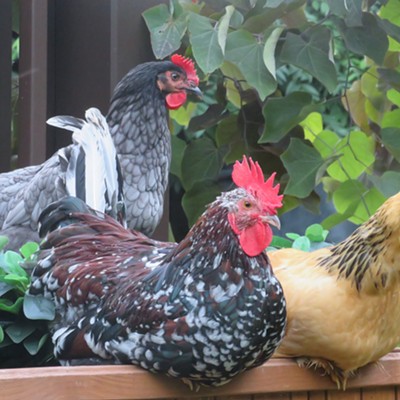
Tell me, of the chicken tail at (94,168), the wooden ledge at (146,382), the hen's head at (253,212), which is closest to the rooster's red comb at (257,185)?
the hen's head at (253,212)

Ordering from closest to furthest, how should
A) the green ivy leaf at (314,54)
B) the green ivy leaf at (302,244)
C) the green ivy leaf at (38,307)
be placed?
the green ivy leaf at (38,307) → the green ivy leaf at (302,244) → the green ivy leaf at (314,54)

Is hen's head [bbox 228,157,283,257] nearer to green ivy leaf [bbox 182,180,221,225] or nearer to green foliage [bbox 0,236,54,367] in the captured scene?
green foliage [bbox 0,236,54,367]

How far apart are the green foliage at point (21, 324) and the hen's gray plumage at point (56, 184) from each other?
0.34 m

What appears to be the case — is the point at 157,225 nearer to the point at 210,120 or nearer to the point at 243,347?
the point at 210,120

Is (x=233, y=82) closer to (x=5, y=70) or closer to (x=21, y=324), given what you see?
(x=5, y=70)

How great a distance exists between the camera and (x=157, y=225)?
305 cm

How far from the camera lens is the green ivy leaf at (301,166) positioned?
308 cm

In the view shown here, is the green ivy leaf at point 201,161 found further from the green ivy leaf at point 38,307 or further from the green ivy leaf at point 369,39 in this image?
the green ivy leaf at point 38,307

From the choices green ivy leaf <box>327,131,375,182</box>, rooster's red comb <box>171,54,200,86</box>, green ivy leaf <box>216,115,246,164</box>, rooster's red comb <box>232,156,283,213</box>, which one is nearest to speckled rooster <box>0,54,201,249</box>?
rooster's red comb <box>171,54,200,86</box>

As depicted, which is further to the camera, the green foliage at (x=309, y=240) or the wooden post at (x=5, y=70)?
the wooden post at (x=5, y=70)

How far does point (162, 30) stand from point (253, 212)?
50.9 inches

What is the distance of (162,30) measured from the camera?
3018 millimetres

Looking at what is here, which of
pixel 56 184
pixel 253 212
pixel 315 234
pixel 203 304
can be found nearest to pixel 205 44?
pixel 56 184

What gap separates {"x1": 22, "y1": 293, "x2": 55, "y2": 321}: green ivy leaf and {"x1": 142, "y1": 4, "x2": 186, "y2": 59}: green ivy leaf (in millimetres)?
1096
